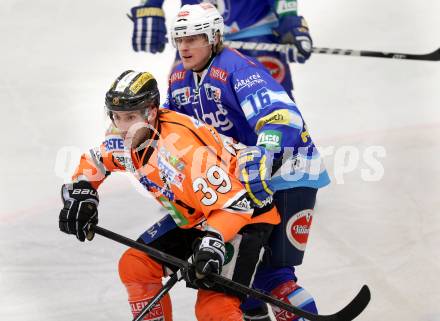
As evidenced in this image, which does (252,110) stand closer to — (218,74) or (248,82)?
(248,82)

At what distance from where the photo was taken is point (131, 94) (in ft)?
11.1

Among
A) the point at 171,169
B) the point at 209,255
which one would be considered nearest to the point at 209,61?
the point at 171,169

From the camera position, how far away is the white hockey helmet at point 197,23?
3906 millimetres

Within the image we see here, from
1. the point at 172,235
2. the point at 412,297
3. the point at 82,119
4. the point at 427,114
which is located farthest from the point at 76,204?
the point at 427,114

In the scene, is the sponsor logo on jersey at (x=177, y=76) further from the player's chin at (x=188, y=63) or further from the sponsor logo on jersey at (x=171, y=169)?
the sponsor logo on jersey at (x=171, y=169)

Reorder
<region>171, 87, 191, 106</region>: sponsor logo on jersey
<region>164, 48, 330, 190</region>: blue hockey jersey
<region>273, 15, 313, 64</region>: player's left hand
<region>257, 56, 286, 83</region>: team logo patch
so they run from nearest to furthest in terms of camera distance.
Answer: <region>164, 48, 330, 190</region>: blue hockey jersey < <region>171, 87, 191, 106</region>: sponsor logo on jersey < <region>273, 15, 313, 64</region>: player's left hand < <region>257, 56, 286, 83</region>: team logo patch

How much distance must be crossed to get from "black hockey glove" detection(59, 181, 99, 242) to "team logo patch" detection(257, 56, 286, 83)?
2042mm

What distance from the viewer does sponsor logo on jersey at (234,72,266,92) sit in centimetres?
374

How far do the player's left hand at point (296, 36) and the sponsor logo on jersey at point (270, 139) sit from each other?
71.5 inches

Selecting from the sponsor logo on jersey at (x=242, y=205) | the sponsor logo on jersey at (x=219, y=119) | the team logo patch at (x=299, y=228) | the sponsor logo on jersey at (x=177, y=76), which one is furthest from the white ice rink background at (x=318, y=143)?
the sponsor logo on jersey at (x=242, y=205)

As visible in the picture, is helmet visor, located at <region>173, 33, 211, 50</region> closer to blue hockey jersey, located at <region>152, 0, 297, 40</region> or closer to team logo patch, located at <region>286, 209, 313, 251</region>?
team logo patch, located at <region>286, 209, 313, 251</region>

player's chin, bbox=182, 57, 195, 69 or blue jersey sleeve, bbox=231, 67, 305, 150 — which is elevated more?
player's chin, bbox=182, 57, 195, 69

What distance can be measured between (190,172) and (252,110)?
482 millimetres

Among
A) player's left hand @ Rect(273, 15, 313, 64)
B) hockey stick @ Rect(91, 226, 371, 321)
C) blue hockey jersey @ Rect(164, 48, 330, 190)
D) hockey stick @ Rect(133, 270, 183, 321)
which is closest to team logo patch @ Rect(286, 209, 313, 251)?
blue hockey jersey @ Rect(164, 48, 330, 190)
